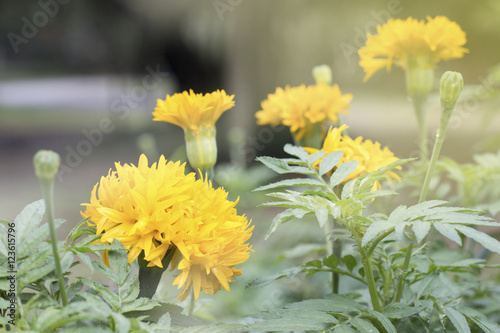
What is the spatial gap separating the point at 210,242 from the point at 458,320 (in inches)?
8.7

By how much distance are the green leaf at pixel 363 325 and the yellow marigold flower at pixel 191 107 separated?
282mm

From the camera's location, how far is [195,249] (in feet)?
1.47

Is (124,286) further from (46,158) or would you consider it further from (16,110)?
(16,110)

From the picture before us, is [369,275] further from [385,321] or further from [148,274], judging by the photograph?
[148,274]

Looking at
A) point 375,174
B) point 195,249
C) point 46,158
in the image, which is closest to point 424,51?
point 375,174

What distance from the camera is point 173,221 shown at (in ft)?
1.46

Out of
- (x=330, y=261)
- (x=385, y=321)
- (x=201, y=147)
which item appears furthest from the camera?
(x=201, y=147)

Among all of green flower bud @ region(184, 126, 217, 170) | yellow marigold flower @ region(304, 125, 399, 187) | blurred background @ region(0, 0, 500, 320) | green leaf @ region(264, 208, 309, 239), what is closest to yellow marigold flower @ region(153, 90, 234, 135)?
green flower bud @ region(184, 126, 217, 170)

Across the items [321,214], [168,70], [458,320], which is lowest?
[458,320]

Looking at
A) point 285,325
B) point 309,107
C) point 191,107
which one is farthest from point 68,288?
point 309,107

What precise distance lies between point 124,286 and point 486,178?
1.83 feet

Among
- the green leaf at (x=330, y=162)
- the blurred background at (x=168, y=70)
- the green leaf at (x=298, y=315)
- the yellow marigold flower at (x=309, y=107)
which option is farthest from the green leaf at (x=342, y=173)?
the blurred background at (x=168, y=70)

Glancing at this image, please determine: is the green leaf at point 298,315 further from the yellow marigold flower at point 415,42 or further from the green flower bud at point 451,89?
Result: the yellow marigold flower at point 415,42

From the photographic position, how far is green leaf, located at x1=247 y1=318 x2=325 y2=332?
1.36ft
